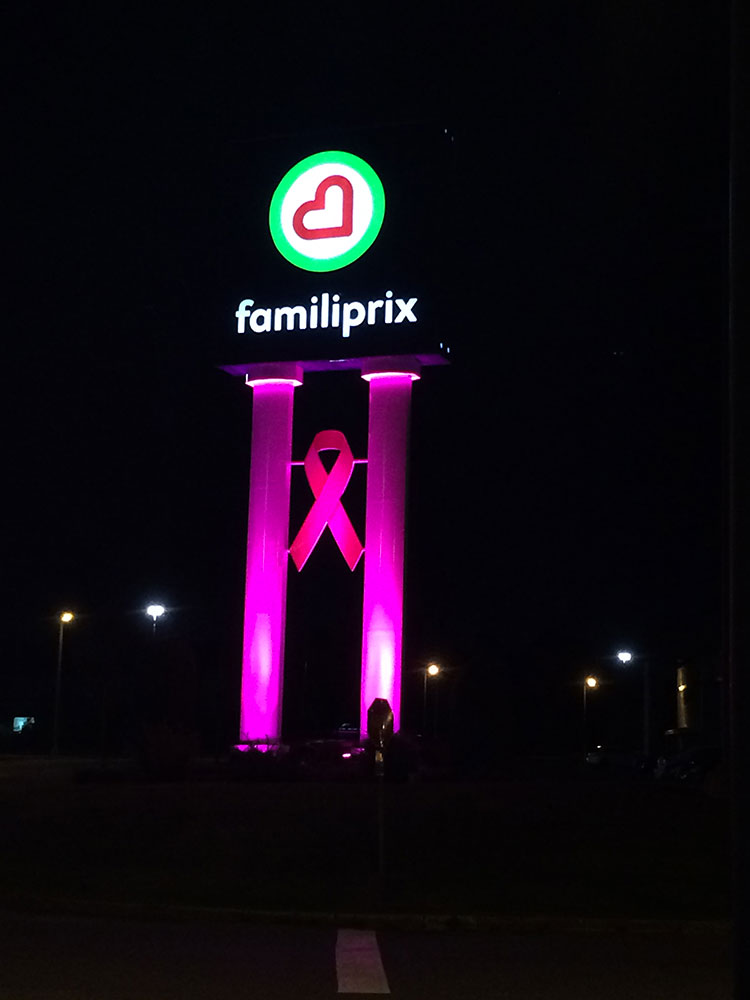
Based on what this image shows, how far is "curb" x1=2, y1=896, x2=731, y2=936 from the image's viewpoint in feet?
46.8

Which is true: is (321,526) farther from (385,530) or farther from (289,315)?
(289,315)

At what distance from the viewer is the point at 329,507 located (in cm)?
4816

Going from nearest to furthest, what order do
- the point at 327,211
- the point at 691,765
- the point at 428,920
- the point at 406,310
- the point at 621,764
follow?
the point at 428,920
the point at 406,310
the point at 327,211
the point at 691,765
the point at 621,764

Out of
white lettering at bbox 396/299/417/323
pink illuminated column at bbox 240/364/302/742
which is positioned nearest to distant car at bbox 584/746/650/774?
pink illuminated column at bbox 240/364/302/742

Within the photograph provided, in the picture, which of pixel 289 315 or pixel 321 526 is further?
pixel 321 526

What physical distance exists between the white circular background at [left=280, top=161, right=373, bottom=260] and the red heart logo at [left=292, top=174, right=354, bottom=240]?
101mm

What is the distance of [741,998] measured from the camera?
4.08 meters

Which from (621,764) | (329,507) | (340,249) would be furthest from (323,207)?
(621,764)

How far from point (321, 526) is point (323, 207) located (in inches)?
409

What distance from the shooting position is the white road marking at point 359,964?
1098 cm

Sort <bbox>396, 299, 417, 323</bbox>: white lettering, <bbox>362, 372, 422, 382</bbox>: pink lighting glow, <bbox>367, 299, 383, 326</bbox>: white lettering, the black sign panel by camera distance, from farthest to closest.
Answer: <bbox>362, 372, 422, 382</bbox>: pink lighting glow → <bbox>367, 299, 383, 326</bbox>: white lettering → the black sign panel → <bbox>396, 299, 417, 323</bbox>: white lettering

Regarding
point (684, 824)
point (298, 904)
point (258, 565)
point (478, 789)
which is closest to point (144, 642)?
point (258, 565)

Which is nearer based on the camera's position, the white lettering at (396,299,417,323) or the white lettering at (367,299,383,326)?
the white lettering at (396,299,417,323)

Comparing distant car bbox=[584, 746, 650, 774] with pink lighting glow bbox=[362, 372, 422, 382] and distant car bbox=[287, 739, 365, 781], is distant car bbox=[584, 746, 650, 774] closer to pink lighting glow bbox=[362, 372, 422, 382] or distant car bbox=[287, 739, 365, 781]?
distant car bbox=[287, 739, 365, 781]
